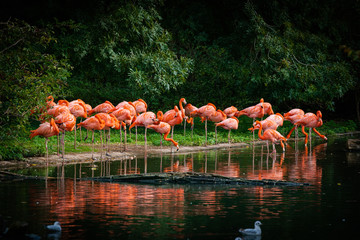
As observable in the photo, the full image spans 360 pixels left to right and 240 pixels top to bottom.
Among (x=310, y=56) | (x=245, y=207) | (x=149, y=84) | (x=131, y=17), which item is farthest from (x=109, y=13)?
(x=245, y=207)

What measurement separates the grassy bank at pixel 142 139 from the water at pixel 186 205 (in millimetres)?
1135

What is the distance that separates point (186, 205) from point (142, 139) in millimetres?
11214

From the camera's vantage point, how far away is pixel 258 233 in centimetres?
765

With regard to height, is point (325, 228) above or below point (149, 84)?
below

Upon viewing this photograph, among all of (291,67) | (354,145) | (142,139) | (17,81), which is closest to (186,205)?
(17,81)

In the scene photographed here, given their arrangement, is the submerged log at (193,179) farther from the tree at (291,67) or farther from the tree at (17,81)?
the tree at (291,67)

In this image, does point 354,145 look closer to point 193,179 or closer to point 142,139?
point 142,139

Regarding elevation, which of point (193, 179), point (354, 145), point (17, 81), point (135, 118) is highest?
point (17, 81)

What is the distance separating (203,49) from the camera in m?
27.3

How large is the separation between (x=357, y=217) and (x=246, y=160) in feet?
24.8

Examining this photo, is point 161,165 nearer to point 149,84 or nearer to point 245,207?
point 245,207

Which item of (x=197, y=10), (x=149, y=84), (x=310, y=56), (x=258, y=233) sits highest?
(x=197, y=10)

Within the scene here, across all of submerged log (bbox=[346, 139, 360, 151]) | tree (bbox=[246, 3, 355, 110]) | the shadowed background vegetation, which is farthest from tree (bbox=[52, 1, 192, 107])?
submerged log (bbox=[346, 139, 360, 151])

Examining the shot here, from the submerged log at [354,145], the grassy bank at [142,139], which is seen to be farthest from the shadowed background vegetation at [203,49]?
the submerged log at [354,145]
